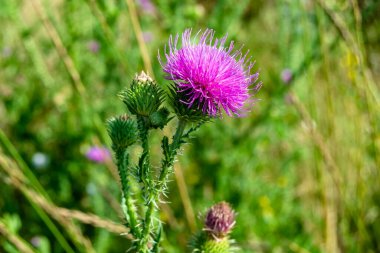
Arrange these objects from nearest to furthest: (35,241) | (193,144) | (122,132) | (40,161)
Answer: (122,132), (35,241), (40,161), (193,144)

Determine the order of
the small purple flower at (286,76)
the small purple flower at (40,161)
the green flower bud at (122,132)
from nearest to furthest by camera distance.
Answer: the green flower bud at (122,132) < the small purple flower at (286,76) < the small purple flower at (40,161)

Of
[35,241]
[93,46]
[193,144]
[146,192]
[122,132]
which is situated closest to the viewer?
[146,192]

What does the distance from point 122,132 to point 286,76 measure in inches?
73.1

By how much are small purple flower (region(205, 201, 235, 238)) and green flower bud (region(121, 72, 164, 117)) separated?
0.37 m

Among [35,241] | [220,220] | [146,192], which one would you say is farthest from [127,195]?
[35,241]

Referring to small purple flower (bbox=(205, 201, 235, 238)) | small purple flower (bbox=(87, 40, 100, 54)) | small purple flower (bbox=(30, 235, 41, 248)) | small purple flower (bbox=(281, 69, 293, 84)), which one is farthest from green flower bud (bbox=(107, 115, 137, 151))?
small purple flower (bbox=(87, 40, 100, 54))

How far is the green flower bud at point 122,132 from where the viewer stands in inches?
54.2

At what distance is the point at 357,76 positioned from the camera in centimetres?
219

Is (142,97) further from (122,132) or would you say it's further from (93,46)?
(93,46)

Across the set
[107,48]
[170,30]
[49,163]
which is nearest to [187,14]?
[170,30]

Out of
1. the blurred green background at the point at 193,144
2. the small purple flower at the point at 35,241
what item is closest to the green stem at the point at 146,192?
the blurred green background at the point at 193,144

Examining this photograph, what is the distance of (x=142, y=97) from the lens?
132 cm

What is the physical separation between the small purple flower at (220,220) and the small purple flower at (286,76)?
5.16 ft

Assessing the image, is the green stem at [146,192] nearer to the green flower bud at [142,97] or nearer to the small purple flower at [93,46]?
the green flower bud at [142,97]
